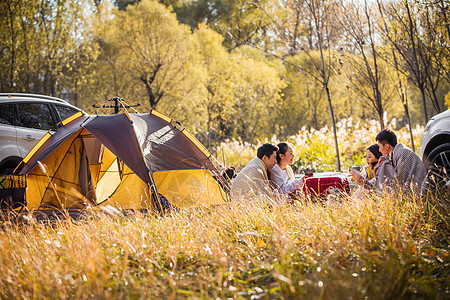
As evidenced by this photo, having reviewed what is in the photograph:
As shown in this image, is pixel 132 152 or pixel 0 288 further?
pixel 132 152

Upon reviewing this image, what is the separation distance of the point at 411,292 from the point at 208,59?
18904mm

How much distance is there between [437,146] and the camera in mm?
4984

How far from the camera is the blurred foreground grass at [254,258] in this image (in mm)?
2572

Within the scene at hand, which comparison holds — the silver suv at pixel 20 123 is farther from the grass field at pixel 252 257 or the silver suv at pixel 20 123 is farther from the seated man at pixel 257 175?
the seated man at pixel 257 175

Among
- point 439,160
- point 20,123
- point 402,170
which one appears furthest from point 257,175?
point 20,123

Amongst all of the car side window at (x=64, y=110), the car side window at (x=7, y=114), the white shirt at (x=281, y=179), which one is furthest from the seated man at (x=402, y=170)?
the car side window at (x=64, y=110)

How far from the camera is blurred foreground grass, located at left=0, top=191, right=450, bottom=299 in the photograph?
8.44 feet

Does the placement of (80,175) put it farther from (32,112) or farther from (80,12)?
(80,12)

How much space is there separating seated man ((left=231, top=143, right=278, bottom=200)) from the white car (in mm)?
1774

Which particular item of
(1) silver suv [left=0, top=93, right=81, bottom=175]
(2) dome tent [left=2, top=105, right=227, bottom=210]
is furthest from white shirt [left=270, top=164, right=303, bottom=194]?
(1) silver suv [left=0, top=93, right=81, bottom=175]

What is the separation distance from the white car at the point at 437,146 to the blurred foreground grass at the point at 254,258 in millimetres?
1126

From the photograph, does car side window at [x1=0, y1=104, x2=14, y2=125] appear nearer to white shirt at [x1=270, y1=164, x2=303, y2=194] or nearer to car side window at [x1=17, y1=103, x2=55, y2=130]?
car side window at [x1=17, y1=103, x2=55, y2=130]

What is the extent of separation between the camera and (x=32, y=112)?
290 inches

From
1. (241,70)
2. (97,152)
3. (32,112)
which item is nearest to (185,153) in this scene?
(97,152)
